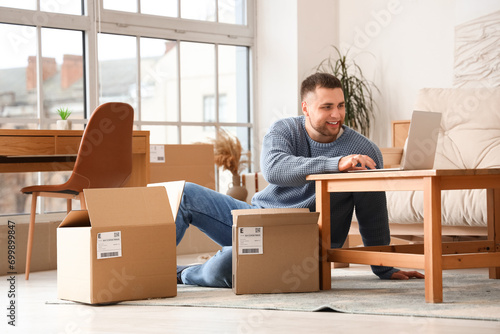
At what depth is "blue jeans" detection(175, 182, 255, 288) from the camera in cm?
266

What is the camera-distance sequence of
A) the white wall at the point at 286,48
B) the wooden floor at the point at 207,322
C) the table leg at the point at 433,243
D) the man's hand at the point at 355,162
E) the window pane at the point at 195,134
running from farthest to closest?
the white wall at the point at 286,48 → the window pane at the point at 195,134 → the man's hand at the point at 355,162 → the table leg at the point at 433,243 → the wooden floor at the point at 207,322

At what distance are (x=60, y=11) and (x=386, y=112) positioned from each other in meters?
2.32

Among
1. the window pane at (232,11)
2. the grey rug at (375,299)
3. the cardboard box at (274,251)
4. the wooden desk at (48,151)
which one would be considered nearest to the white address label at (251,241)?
the cardboard box at (274,251)

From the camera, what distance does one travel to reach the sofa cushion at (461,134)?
3420mm

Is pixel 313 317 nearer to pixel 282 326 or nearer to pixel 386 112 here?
pixel 282 326

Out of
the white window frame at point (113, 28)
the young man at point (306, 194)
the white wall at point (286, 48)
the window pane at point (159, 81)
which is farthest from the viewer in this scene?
→ the white wall at point (286, 48)

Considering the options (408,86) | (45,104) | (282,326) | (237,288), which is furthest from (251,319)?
(408,86)

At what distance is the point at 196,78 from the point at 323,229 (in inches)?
112

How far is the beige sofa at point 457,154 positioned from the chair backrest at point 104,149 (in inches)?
47.5

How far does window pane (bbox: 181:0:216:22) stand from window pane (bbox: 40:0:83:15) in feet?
2.59

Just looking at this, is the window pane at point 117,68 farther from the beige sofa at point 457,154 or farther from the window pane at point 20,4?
the beige sofa at point 457,154

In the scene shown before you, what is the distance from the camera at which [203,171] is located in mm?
4289

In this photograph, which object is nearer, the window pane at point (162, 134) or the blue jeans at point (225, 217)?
the blue jeans at point (225, 217)

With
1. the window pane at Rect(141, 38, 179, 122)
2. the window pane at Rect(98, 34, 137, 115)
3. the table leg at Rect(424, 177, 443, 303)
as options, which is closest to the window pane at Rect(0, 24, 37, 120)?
the window pane at Rect(98, 34, 137, 115)
